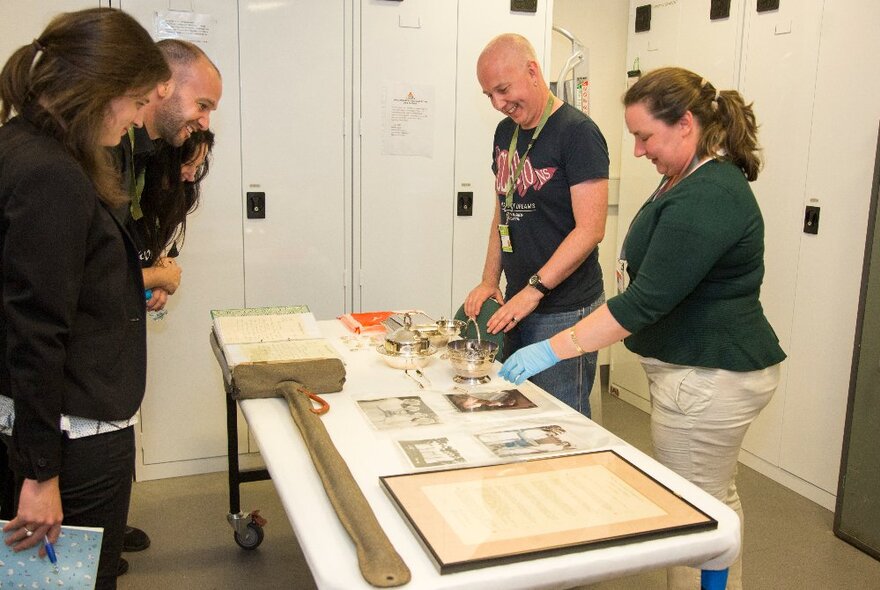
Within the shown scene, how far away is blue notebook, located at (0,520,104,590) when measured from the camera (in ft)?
4.25

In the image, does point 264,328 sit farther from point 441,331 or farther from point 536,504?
point 536,504

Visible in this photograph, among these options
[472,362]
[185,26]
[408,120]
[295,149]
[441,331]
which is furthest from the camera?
[408,120]

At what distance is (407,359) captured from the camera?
6.44ft

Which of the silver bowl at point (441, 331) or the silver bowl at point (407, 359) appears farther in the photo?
the silver bowl at point (441, 331)

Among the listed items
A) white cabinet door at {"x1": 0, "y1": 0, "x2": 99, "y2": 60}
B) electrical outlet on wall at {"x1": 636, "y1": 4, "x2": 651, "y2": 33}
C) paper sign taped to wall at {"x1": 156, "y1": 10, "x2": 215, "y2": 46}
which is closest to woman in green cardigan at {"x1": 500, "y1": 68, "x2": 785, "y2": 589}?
paper sign taped to wall at {"x1": 156, "y1": 10, "x2": 215, "y2": 46}

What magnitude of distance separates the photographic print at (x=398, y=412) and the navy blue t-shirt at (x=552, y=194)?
681mm

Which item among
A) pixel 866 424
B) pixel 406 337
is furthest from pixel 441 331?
pixel 866 424

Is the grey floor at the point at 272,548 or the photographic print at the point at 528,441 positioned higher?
the photographic print at the point at 528,441

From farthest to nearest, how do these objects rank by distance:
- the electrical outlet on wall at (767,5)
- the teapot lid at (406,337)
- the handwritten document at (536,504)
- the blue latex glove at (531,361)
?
1. the electrical outlet on wall at (767,5)
2. the teapot lid at (406,337)
3. the blue latex glove at (531,361)
4. the handwritten document at (536,504)

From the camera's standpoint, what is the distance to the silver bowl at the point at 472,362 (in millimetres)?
1886

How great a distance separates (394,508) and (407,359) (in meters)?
0.75

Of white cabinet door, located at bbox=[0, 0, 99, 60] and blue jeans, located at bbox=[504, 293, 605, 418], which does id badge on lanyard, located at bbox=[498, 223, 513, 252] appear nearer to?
blue jeans, located at bbox=[504, 293, 605, 418]

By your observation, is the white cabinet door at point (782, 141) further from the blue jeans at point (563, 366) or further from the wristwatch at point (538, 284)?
the wristwatch at point (538, 284)

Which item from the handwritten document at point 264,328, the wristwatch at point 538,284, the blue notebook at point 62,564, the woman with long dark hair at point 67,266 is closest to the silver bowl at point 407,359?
the handwritten document at point 264,328
